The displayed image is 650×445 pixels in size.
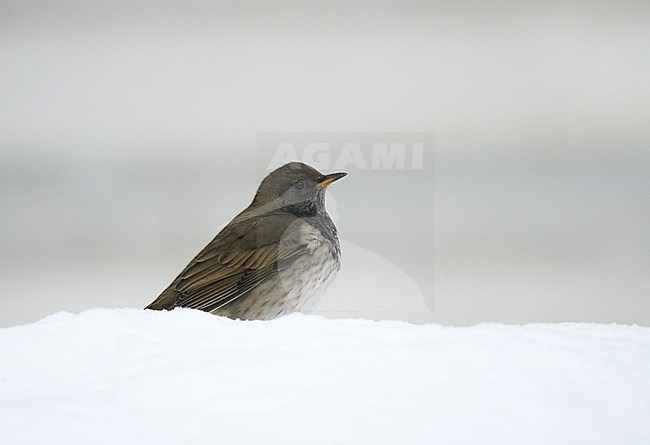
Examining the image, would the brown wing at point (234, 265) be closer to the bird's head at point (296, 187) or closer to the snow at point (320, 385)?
the bird's head at point (296, 187)

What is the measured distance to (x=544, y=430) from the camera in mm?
691

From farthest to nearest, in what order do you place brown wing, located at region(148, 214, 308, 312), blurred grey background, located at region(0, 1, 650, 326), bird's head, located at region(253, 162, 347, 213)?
1. blurred grey background, located at region(0, 1, 650, 326)
2. bird's head, located at region(253, 162, 347, 213)
3. brown wing, located at region(148, 214, 308, 312)

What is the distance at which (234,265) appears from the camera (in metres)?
1.98

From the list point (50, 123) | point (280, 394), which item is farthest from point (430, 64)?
point (280, 394)

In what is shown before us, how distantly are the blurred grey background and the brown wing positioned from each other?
689 mm

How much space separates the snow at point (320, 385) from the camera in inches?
26.9

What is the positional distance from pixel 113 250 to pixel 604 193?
1976 mm

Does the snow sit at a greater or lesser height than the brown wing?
greater

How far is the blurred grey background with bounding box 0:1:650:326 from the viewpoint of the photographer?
2865 mm

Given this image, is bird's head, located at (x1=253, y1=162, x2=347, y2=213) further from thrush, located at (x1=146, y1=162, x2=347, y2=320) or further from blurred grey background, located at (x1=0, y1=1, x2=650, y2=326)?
blurred grey background, located at (x1=0, y1=1, x2=650, y2=326)

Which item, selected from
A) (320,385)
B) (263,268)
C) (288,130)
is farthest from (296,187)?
(320,385)

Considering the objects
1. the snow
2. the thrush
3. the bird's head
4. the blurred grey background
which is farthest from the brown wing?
the snow

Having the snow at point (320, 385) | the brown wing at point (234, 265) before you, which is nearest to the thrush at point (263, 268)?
the brown wing at point (234, 265)

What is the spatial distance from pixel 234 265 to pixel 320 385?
1.24 metres
